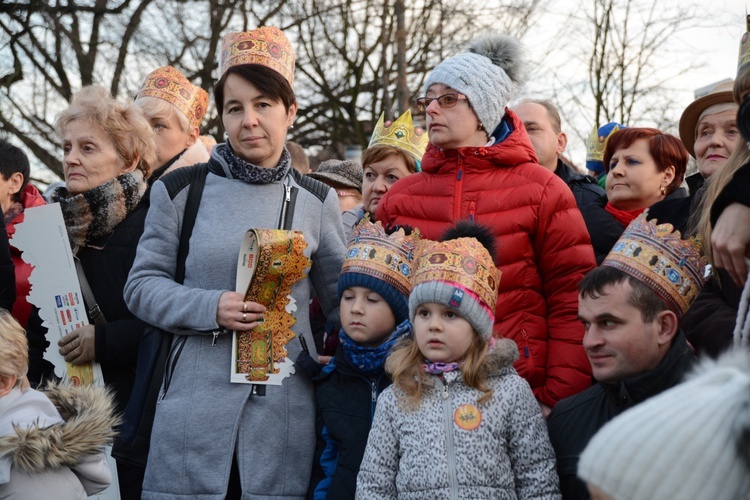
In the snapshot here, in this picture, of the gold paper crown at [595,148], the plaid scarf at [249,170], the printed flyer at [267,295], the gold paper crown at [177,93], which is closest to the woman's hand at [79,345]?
the printed flyer at [267,295]

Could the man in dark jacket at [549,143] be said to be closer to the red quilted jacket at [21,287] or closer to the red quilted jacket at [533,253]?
the red quilted jacket at [533,253]

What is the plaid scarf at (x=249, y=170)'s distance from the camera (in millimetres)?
3889

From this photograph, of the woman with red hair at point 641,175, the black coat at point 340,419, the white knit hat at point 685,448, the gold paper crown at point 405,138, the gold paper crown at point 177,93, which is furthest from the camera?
the gold paper crown at point 177,93

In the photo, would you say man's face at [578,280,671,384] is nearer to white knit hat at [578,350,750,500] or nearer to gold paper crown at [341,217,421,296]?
gold paper crown at [341,217,421,296]

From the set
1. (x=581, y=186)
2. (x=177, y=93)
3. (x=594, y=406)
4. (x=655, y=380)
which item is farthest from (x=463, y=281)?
(x=177, y=93)

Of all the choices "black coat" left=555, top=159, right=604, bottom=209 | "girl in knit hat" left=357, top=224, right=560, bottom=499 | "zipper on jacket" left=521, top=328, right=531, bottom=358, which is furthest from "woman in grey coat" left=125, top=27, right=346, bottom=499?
"black coat" left=555, top=159, right=604, bottom=209

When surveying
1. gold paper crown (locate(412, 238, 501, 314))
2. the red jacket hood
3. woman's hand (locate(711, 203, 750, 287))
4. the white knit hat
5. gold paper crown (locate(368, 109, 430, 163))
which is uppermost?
gold paper crown (locate(368, 109, 430, 163))

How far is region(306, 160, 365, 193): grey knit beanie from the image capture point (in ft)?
21.8

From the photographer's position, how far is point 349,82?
1744 cm

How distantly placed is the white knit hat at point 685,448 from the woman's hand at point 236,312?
220 centimetres

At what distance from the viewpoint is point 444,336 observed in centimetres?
353

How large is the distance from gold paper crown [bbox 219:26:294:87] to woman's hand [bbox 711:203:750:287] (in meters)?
2.09

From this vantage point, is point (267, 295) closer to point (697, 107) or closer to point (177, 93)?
point (697, 107)

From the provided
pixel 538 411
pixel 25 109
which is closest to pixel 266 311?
pixel 538 411
